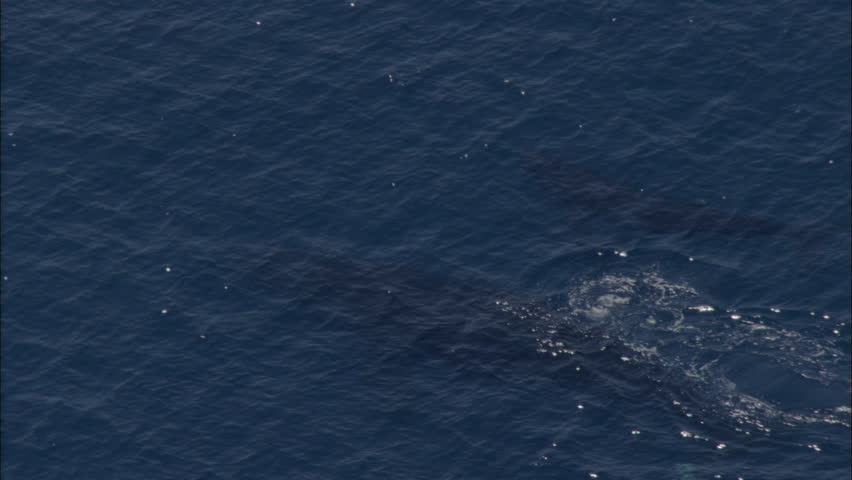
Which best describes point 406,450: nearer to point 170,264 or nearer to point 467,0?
point 170,264

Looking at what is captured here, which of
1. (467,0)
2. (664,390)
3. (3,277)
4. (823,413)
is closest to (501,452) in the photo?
(664,390)

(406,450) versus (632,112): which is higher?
(632,112)

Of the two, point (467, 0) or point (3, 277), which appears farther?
point (467, 0)

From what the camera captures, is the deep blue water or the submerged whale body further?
the submerged whale body

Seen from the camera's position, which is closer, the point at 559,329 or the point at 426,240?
the point at 559,329

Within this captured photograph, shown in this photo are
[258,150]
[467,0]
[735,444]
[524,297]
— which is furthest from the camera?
[467,0]

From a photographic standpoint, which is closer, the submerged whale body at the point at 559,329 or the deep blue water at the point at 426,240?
the deep blue water at the point at 426,240

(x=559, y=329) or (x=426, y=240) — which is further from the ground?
(x=426, y=240)

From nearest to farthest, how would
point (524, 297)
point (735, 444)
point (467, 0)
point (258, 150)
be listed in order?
point (735, 444), point (524, 297), point (258, 150), point (467, 0)
